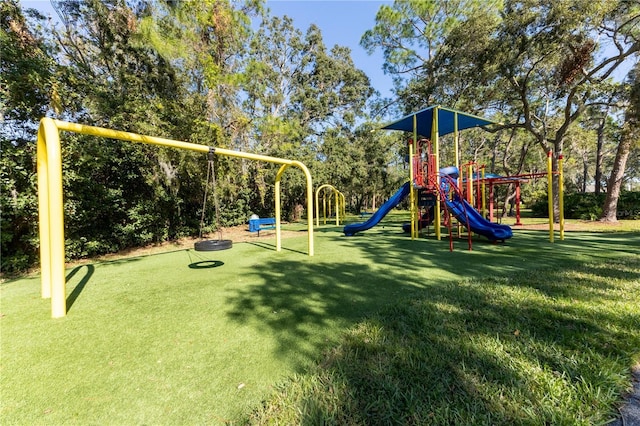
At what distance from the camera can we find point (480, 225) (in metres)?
7.89

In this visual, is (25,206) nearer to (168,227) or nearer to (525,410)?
(168,227)

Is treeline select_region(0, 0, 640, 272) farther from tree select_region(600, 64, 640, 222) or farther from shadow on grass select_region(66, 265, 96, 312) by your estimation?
shadow on grass select_region(66, 265, 96, 312)

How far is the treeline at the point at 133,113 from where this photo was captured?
250 inches

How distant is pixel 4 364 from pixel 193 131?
8761 mm

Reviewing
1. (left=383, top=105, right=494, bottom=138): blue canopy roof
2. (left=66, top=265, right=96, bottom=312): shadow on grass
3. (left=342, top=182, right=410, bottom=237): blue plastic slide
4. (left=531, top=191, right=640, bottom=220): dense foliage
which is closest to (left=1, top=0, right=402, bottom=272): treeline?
(left=66, top=265, right=96, bottom=312): shadow on grass

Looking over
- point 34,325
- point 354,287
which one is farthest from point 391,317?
point 34,325

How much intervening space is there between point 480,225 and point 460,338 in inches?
256

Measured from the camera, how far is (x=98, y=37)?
10.3m

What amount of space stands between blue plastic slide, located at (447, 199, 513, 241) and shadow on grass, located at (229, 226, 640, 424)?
101 inches

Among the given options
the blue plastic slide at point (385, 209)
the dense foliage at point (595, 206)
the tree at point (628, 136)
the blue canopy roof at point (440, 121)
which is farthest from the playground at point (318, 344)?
the dense foliage at point (595, 206)

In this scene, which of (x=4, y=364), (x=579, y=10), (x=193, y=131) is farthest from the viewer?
(x=193, y=131)

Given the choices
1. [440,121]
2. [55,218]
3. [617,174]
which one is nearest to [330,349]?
[55,218]

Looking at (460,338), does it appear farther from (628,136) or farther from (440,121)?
(628,136)

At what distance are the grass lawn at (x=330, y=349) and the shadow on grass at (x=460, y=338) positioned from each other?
0.01 meters
